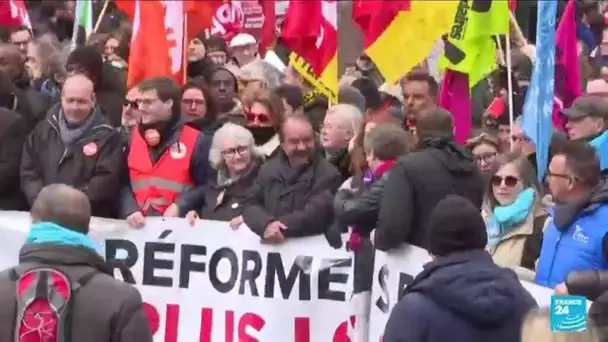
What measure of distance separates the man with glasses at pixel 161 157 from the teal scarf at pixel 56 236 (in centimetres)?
297

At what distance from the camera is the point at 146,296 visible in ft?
28.9

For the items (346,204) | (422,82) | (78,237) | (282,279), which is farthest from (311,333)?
(78,237)

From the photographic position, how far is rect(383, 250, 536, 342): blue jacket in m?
5.64

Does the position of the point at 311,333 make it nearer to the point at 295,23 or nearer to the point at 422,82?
the point at 422,82

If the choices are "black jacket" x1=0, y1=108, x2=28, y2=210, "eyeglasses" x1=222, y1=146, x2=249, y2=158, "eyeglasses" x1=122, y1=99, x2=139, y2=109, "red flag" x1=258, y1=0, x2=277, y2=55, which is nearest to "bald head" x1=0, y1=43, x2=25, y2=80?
"eyeglasses" x1=122, y1=99, x2=139, y2=109

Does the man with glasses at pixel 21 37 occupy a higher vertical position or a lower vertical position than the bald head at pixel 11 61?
lower

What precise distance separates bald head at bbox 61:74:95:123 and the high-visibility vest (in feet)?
1.11

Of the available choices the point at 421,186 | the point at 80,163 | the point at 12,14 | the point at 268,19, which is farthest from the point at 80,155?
the point at 268,19

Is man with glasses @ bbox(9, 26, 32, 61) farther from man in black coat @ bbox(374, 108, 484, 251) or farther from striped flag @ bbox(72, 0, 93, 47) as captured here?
man in black coat @ bbox(374, 108, 484, 251)

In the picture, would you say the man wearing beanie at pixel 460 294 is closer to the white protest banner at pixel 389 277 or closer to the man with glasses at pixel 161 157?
the white protest banner at pixel 389 277

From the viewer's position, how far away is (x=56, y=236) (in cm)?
581

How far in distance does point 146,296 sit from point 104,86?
6.47ft

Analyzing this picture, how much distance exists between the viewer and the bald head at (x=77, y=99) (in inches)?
344

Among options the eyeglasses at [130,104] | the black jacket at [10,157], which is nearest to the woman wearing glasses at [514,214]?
the eyeglasses at [130,104]
